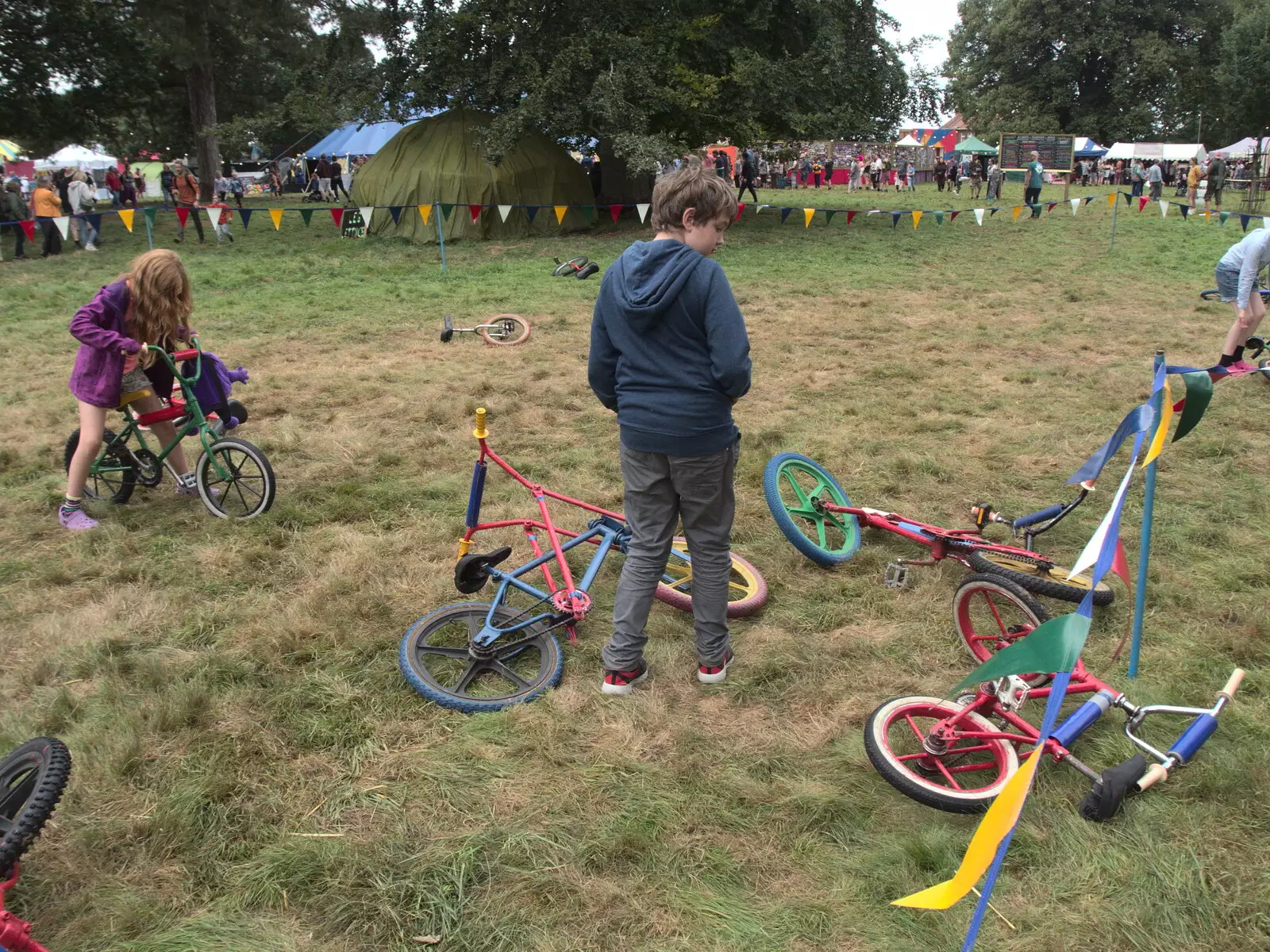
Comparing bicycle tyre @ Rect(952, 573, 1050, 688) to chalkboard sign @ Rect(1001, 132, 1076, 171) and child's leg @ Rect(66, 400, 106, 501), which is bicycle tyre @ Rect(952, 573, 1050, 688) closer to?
child's leg @ Rect(66, 400, 106, 501)

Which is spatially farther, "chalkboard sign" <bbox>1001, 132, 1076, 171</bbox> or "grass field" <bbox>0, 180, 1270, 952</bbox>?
"chalkboard sign" <bbox>1001, 132, 1076, 171</bbox>

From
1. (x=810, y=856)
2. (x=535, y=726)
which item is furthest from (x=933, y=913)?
(x=535, y=726)

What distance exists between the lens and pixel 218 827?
2.64 metres

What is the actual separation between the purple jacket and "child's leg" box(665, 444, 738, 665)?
3100 mm

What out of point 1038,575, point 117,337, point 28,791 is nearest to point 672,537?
point 1038,575

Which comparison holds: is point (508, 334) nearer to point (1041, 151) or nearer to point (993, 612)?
point (993, 612)

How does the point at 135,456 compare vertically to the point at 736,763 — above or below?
above

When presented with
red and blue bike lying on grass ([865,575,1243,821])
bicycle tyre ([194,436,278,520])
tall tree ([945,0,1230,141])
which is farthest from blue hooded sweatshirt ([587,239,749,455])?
tall tree ([945,0,1230,141])

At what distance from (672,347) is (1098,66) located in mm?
65322

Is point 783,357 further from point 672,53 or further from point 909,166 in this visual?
point 909,166

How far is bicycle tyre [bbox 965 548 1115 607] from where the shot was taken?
3.73 m

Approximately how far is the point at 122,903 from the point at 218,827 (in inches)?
12.8

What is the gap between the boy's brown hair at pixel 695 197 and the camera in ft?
9.32

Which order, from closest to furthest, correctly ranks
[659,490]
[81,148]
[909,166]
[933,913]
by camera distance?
[933,913]
[659,490]
[909,166]
[81,148]
